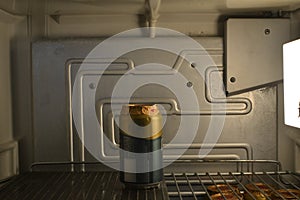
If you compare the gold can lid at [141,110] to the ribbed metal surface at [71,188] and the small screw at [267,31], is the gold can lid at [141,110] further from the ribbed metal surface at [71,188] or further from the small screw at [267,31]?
the small screw at [267,31]

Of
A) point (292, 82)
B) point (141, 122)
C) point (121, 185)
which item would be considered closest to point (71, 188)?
point (121, 185)

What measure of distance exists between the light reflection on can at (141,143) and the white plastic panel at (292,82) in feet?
1.04

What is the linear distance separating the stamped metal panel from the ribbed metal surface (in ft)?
1.37

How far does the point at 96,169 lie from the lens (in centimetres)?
128

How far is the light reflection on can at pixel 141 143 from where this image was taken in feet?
3.26

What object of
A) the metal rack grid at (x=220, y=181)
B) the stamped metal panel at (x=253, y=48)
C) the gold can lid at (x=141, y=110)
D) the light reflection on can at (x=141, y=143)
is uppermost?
the stamped metal panel at (x=253, y=48)

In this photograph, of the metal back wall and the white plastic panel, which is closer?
the white plastic panel

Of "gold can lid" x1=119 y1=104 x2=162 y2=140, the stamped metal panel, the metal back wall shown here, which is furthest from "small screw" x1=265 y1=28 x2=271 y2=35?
"gold can lid" x1=119 y1=104 x2=162 y2=140

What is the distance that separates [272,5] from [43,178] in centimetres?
72

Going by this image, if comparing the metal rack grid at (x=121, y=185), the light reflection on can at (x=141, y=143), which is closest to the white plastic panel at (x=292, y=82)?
the metal rack grid at (x=121, y=185)

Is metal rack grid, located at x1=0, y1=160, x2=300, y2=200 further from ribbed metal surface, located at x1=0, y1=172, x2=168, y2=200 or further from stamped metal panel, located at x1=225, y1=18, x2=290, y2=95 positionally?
stamped metal panel, located at x1=225, y1=18, x2=290, y2=95

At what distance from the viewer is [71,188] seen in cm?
103

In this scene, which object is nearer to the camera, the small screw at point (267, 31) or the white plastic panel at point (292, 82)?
the white plastic panel at point (292, 82)

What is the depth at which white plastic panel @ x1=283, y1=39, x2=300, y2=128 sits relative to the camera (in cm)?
103
